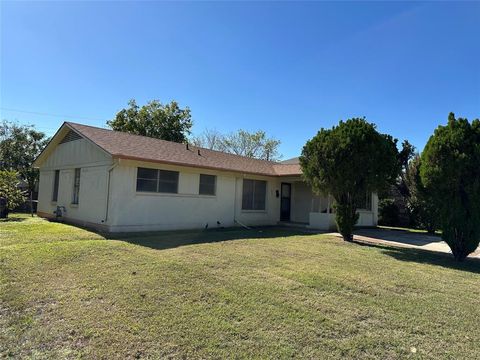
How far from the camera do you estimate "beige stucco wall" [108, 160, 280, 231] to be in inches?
458

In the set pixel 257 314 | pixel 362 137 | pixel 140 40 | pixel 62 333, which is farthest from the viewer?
pixel 140 40

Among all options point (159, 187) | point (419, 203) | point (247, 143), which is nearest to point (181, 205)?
point (159, 187)

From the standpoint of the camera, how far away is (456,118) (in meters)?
9.13

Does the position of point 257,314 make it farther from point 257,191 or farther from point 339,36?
point 257,191

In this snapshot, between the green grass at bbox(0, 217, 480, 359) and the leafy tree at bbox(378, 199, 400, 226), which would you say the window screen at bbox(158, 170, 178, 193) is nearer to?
the green grass at bbox(0, 217, 480, 359)

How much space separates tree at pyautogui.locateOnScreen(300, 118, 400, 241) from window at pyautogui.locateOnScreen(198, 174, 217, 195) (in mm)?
4778

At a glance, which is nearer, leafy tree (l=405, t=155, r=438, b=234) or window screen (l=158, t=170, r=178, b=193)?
leafy tree (l=405, t=155, r=438, b=234)

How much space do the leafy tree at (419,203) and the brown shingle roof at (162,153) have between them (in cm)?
641

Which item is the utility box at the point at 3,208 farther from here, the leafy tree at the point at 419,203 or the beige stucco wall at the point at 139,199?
the leafy tree at the point at 419,203

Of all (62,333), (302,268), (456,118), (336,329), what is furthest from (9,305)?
(456,118)

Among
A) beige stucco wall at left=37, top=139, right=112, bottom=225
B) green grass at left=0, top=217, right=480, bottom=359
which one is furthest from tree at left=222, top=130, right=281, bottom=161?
green grass at left=0, top=217, right=480, bottom=359

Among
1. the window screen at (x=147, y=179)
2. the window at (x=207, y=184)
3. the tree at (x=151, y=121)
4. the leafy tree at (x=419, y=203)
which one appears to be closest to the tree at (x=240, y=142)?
the tree at (x=151, y=121)

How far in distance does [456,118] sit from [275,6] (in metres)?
6.42

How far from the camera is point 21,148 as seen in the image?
87.6 feet
